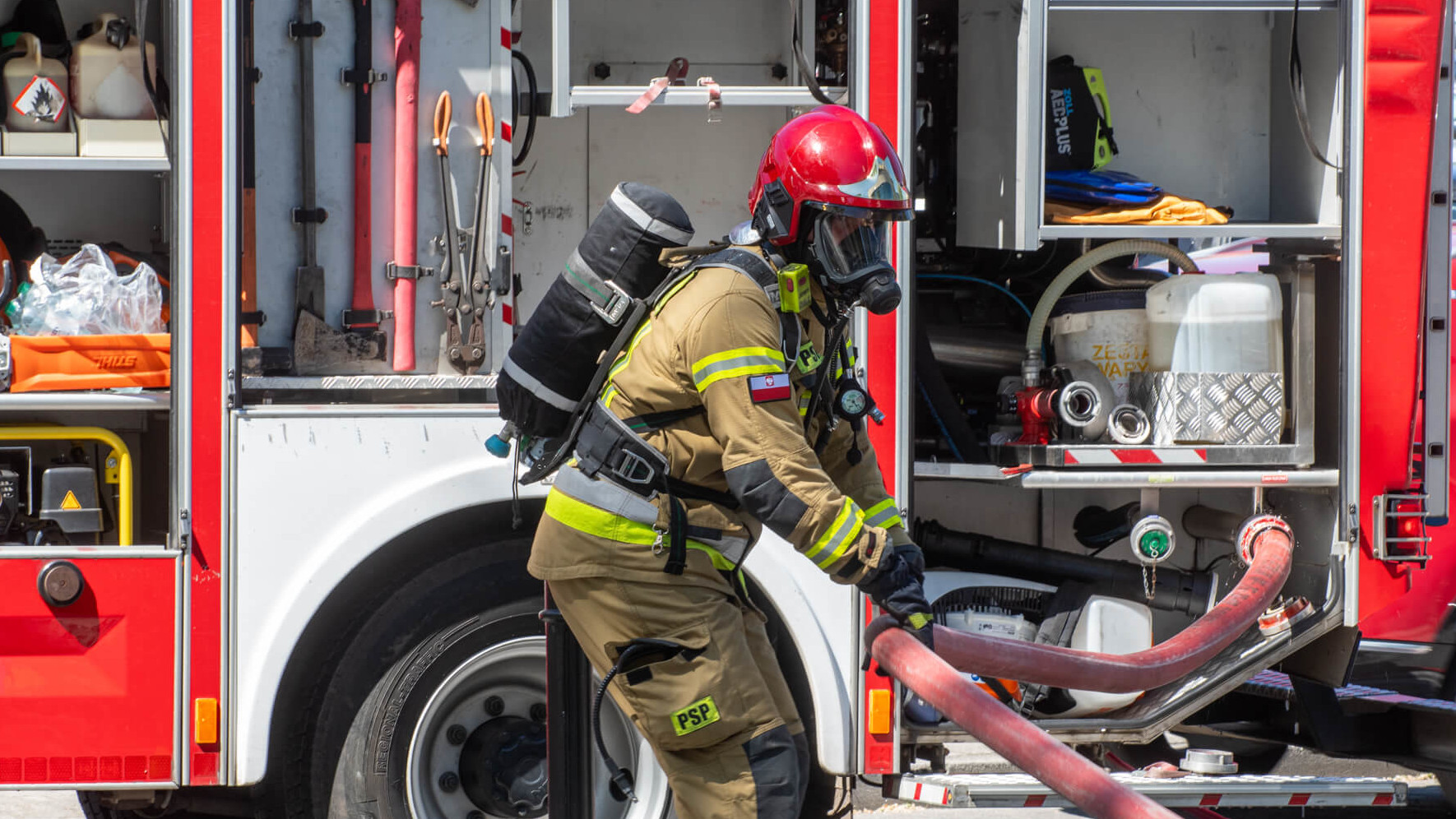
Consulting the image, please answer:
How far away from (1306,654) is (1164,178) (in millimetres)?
1466

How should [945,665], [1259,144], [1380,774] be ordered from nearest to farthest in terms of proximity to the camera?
1. [945,665]
2. [1259,144]
3. [1380,774]

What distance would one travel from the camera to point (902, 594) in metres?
2.77

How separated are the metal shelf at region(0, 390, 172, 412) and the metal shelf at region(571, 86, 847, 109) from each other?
4.20 ft

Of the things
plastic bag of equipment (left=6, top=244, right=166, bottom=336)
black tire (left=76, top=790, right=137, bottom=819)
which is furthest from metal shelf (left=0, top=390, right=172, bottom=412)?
black tire (left=76, top=790, right=137, bottom=819)

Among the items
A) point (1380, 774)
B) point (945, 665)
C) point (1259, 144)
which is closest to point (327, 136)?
point (945, 665)

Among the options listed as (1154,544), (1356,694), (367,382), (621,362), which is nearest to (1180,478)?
(1154,544)

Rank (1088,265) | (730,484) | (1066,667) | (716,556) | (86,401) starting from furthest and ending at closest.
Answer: (1088,265) → (86,401) → (1066,667) → (716,556) → (730,484)

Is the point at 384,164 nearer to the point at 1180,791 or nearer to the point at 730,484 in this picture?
the point at 730,484

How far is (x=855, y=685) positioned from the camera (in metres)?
3.55

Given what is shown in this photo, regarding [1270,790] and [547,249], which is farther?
[547,249]

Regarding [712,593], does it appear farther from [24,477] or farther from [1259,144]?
[1259,144]

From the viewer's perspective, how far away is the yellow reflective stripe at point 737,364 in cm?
269

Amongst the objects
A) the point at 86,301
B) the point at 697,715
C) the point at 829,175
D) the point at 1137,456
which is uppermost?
the point at 829,175

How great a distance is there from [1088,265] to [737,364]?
154 centimetres
